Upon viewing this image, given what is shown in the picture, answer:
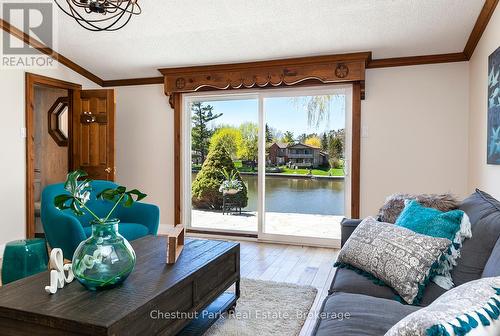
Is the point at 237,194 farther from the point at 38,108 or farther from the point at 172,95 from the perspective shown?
the point at 38,108

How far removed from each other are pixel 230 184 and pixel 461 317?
4128 millimetres

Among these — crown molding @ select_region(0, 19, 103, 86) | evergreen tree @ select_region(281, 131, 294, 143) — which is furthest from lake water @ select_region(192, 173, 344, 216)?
crown molding @ select_region(0, 19, 103, 86)

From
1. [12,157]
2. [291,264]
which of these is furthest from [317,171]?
[12,157]

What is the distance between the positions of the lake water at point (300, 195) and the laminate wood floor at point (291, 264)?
1.57 ft

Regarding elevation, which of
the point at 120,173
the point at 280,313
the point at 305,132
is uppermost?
the point at 305,132

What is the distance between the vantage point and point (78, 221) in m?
2.92

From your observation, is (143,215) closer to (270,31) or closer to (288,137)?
(288,137)

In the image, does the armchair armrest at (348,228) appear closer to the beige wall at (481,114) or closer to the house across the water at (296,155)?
the beige wall at (481,114)

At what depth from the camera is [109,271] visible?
1.57 metres

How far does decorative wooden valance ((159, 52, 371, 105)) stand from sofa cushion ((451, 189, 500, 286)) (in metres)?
2.50

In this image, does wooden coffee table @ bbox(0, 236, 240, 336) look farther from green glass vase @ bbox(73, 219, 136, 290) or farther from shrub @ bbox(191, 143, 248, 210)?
shrub @ bbox(191, 143, 248, 210)

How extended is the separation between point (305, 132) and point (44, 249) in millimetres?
3038

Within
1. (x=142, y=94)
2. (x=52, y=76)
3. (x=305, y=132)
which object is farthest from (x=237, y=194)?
(x=52, y=76)

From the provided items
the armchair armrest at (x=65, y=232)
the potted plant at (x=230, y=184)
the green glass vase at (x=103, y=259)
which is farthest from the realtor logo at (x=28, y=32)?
the green glass vase at (x=103, y=259)
